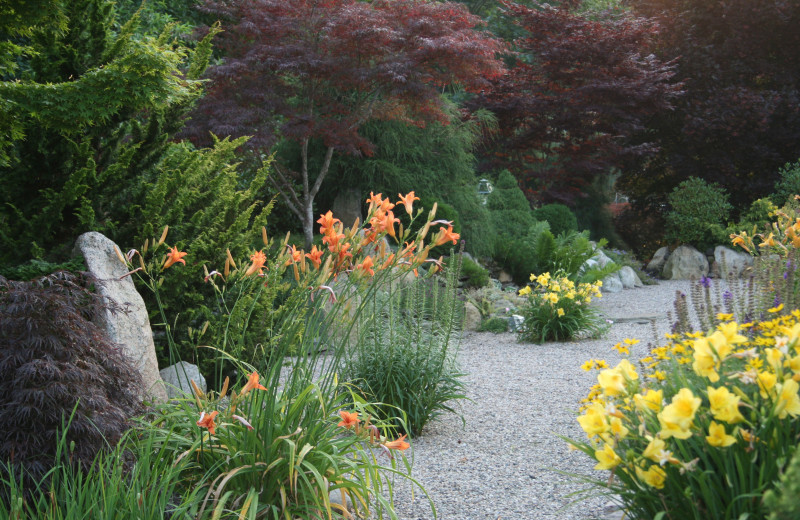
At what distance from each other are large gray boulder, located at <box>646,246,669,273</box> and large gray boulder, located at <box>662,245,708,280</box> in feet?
1.30

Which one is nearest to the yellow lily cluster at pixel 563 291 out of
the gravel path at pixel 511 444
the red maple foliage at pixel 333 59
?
the gravel path at pixel 511 444

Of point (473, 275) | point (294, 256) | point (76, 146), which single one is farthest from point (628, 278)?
point (294, 256)

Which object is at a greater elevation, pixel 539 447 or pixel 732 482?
pixel 732 482

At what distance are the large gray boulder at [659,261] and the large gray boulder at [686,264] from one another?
397mm

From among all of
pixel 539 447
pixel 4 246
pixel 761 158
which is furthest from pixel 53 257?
pixel 761 158

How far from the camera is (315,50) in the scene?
7.15 meters

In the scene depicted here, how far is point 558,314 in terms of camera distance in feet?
20.2

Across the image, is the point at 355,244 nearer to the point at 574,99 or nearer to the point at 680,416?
the point at 680,416

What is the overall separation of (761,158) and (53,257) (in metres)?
12.1

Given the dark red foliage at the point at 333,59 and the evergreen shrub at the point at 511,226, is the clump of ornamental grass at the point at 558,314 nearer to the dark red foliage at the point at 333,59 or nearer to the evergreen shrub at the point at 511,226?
the dark red foliage at the point at 333,59

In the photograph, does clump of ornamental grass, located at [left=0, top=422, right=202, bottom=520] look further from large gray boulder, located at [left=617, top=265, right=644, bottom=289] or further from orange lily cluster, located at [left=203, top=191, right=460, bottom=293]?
large gray boulder, located at [left=617, top=265, right=644, bottom=289]

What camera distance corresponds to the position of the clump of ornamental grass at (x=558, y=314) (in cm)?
619

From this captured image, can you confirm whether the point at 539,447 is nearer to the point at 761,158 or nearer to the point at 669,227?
the point at 669,227

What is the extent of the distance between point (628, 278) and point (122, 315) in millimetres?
9045
